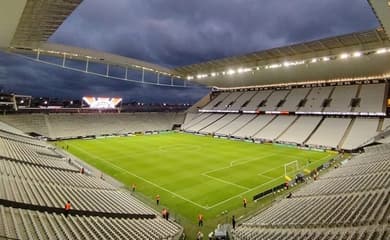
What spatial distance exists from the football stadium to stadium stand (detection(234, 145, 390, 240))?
0.28 ft

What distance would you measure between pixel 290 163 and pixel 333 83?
3035cm

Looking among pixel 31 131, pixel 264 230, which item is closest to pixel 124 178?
pixel 264 230

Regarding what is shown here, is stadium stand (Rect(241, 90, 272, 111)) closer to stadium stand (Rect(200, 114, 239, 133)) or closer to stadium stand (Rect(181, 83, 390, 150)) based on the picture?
stadium stand (Rect(181, 83, 390, 150))

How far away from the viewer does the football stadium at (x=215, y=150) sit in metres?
12.2

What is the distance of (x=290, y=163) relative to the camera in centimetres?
3056

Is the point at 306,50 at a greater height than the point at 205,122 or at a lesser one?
greater

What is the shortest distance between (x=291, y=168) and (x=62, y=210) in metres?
23.2

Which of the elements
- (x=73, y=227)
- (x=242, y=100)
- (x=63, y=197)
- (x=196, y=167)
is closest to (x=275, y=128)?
(x=242, y=100)

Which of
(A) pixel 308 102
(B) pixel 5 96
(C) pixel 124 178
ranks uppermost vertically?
(A) pixel 308 102

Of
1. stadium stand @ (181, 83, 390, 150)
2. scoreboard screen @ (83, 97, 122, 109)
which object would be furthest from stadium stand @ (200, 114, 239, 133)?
scoreboard screen @ (83, 97, 122, 109)

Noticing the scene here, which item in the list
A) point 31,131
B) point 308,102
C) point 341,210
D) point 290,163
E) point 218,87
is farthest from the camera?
point 218,87

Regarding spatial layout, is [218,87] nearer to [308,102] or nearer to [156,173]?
[308,102]

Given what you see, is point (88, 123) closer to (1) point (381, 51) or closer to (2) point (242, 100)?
(2) point (242, 100)

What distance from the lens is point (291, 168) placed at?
29.2 m
